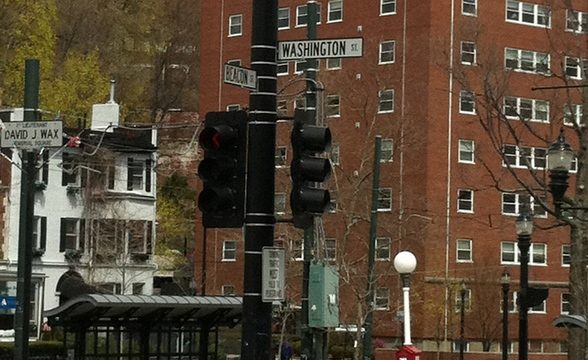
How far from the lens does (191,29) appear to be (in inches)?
4643

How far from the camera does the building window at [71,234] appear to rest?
2803 inches

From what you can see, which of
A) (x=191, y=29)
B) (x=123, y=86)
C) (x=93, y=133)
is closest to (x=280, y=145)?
(x=93, y=133)

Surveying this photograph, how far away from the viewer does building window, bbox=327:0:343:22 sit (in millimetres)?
83438

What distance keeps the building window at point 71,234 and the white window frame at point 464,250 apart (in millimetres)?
20354

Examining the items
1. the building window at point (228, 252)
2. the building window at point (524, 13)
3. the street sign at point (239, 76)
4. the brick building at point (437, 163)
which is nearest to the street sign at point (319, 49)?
the street sign at point (239, 76)

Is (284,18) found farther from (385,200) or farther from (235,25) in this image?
(385,200)

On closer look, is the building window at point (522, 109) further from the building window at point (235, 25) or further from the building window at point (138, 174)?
the building window at point (235, 25)

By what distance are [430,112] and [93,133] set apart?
18551 mm

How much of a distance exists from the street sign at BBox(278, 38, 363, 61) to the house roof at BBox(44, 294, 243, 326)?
13.9 m

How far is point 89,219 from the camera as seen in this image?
70688 mm

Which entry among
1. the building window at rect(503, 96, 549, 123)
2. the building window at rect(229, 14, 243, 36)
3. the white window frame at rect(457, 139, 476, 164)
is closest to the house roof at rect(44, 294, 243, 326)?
the building window at rect(503, 96, 549, 123)

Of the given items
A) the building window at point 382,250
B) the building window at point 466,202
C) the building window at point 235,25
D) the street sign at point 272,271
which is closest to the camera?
the street sign at point 272,271

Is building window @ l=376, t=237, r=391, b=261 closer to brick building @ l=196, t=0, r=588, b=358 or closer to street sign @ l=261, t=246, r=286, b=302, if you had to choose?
brick building @ l=196, t=0, r=588, b=358

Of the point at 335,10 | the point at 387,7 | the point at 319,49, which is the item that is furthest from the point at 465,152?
the point at 319,49
